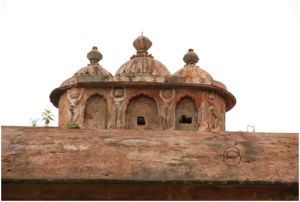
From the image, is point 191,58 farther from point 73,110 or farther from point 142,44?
point 73,110

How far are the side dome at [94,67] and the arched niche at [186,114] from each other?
8.32 feet

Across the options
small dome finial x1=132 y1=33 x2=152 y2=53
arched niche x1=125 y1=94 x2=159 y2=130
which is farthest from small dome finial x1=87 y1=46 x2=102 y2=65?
arched niche x1=125 y1=94 x2=159 y2=130

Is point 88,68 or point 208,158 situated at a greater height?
point 88,68

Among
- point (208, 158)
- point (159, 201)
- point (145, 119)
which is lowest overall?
point (159, 201)

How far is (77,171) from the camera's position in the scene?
7.49 m

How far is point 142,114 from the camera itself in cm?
1515

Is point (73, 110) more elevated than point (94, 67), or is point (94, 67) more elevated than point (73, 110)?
point (94, 67)

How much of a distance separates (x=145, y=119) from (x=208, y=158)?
7.17m

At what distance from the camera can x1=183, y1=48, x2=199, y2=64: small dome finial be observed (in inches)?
648

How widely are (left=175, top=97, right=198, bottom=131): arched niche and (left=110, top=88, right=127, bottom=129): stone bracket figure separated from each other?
158 cm

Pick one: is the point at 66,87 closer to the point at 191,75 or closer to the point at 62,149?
the point at 191,75

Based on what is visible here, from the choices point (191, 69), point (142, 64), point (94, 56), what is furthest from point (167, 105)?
point (94, 56)

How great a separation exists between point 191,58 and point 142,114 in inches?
103

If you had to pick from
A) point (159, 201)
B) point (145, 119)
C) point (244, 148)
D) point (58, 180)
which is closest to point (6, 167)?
point (58, 180)
